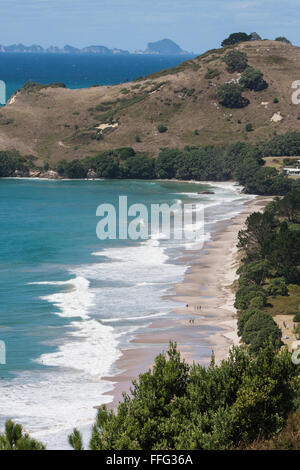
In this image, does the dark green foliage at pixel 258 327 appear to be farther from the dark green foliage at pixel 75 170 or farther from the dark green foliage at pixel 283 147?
the dark green foliage at pixel 75 170

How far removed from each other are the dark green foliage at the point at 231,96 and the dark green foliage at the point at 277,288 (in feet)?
357

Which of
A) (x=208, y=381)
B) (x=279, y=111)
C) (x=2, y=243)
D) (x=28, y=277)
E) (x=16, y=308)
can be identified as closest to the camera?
(x=208, y=381)

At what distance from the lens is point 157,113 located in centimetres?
17475

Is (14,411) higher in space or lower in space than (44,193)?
lower

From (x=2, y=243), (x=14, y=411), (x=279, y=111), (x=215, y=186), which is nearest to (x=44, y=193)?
(x=215, y=186)

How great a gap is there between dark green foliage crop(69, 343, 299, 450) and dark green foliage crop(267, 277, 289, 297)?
35.8 metres

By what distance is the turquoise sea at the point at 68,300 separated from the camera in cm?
4791

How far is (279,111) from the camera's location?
170m

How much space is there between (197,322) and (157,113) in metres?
117

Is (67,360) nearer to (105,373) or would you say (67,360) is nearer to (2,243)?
(105,373)

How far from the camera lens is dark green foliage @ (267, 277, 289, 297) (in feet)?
224

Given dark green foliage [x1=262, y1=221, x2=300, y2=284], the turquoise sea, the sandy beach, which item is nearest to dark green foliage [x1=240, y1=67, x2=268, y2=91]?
the turquoise sea

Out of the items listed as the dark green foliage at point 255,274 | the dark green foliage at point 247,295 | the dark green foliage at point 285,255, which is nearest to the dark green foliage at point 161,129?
the dark green foliage at point 285,255

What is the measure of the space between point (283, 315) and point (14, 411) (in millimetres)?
25288
